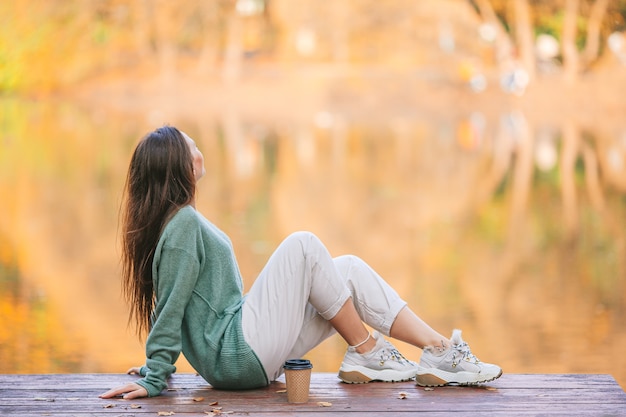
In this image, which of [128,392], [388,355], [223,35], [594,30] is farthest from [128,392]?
[223,35]

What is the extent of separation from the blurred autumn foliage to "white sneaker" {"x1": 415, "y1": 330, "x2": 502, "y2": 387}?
2540 centimetres

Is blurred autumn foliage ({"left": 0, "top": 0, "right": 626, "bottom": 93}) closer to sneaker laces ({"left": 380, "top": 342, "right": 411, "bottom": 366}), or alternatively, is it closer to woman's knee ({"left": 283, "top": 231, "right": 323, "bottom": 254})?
sneaker laces ({"left": 380, "top": 342, "right": 411, "bottom": 366})

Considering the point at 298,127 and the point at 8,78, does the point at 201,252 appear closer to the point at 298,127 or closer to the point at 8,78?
the point at 298,127

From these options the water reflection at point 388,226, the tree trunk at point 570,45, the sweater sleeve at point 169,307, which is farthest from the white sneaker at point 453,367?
the tree trunk at point 570,45

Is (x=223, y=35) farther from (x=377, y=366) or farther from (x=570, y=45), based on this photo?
(x=377, y=366)

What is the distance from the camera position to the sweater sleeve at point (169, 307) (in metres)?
2.54

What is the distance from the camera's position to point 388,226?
28.3 ft

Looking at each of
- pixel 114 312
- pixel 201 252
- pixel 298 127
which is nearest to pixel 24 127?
pixel 298 127

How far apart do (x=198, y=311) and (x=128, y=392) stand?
0.86 feet

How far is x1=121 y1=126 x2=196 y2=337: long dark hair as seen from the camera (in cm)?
261

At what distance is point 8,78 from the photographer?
99.1 ft

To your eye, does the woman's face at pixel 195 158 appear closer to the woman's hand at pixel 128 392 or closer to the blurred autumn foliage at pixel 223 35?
the woman's hand at pixel 128 392

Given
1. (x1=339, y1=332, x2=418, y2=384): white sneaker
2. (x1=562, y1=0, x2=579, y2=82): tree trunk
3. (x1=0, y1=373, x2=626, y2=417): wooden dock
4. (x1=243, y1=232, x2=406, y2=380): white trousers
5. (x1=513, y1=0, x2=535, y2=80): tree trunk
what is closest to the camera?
(x1=0, y1=373, x2=626, y2=417): wooden dock

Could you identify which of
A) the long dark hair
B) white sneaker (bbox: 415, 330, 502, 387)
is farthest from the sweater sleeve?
white sneaker (bbox: 415, 330, 502, 387)
